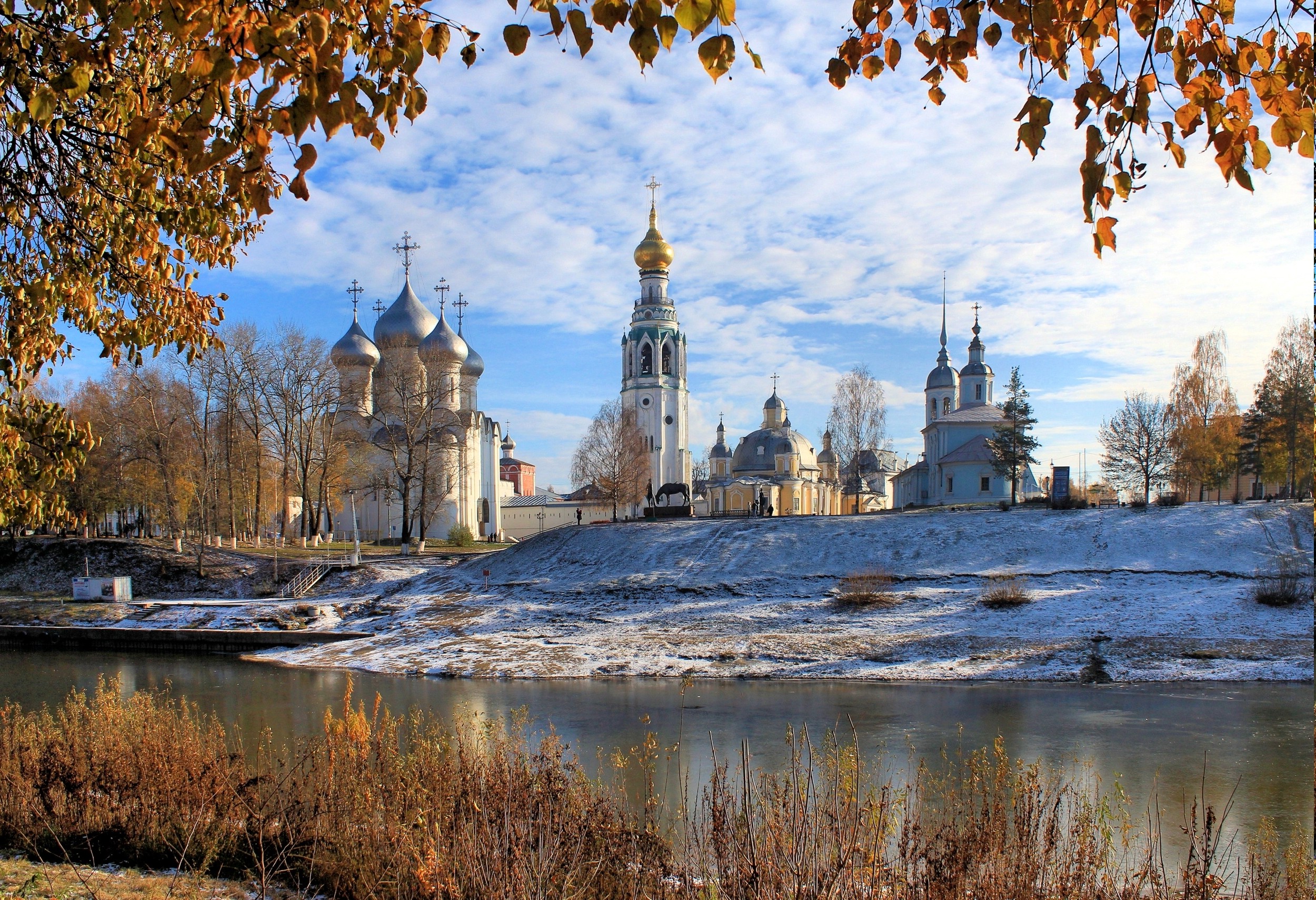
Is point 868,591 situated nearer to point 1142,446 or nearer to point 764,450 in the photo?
point 1142,446

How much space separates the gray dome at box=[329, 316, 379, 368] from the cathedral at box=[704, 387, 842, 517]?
23.8m

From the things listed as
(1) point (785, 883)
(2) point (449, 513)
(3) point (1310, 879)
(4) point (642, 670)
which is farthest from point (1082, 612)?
(2) point (449, 513)

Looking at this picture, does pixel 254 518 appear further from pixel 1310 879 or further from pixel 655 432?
pixel 1310 879

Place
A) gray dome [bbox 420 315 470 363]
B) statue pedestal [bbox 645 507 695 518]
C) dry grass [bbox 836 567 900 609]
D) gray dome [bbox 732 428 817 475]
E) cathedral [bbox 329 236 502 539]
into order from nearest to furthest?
dry grass [bbox 836 567 900 609] < statue pedestal [bbox 645 507 695 518] < cathedral [bbox 329 236 502 539] < gray dome [bbox 420 315 470 363] < gray dome [bbox 732 428 817 475]

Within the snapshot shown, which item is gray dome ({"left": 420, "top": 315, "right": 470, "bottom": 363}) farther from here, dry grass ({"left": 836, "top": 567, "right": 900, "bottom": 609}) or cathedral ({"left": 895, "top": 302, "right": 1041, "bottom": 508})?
dry grass ({"left": 836, "top": 567, "right": 900, "bottom": 609})

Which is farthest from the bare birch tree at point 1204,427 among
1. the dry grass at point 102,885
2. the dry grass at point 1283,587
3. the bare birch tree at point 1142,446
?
the dry grass at point 102,885

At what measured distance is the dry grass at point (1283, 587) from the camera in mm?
20609

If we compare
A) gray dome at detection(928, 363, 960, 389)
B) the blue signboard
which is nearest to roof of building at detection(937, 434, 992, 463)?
gray dome at detection(928, 363, 960, 389)

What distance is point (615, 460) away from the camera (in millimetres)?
55688

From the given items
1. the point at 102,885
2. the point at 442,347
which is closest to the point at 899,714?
the point at 102,885

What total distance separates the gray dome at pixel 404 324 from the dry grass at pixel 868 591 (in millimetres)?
32944

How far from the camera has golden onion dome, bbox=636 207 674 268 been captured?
7325 cm

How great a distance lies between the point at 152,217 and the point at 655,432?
222 ft

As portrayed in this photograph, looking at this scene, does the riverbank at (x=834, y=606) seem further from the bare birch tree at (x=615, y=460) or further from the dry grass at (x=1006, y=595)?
the bare birch tree at (x=615, y=460)
